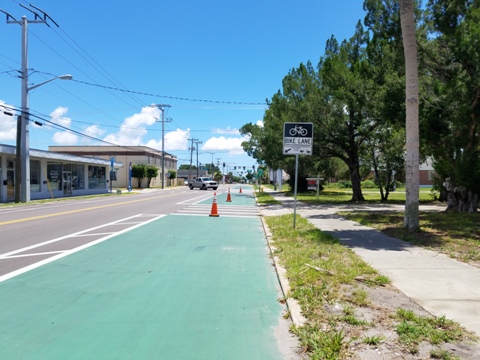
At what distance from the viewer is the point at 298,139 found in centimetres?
1129

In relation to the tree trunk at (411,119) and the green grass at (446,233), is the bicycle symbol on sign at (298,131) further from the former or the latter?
the green grass at (446,233)

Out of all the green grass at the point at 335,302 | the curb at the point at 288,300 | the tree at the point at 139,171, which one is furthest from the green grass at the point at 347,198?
the tree at the point at 139,171

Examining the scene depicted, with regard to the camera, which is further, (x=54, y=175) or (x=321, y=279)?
(x=54, y=175)

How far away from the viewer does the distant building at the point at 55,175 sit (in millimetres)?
28969

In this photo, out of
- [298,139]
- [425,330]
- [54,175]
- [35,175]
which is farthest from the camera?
[54,175]

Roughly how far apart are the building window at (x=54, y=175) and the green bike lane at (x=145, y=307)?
2961cm

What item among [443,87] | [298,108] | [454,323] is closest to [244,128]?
[298,108]

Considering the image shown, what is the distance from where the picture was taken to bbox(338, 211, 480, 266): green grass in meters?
8.45

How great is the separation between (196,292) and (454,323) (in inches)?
130

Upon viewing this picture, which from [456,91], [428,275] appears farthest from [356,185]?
[428,275]

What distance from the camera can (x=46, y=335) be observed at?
4148mm

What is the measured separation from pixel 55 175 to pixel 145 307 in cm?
3492

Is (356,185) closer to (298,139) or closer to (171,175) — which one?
(298,139)

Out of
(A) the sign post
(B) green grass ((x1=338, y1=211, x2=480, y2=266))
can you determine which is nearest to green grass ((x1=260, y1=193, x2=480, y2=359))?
(B) green grass ((x1=338, y1=211, x2=480, y2=266))
